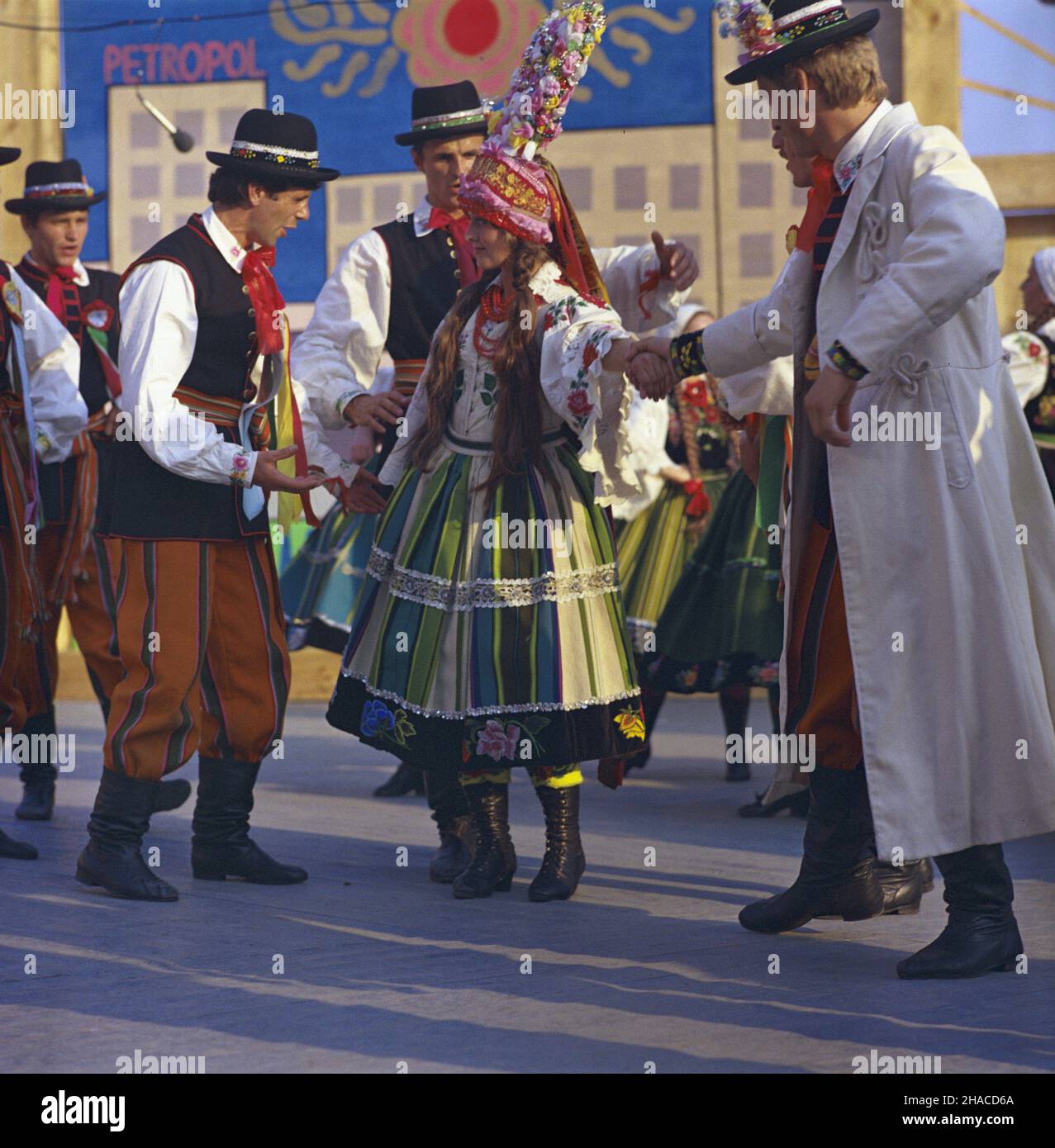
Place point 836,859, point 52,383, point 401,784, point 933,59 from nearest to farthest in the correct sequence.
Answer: point 836,859, point 52,383, point 401,784, point 933,59

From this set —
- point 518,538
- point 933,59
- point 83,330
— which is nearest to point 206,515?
point 518,538

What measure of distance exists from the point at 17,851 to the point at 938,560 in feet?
9.18

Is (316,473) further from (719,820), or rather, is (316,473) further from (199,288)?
(719,820)

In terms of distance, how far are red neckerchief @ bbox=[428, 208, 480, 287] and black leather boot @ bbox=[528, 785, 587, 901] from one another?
1463mm

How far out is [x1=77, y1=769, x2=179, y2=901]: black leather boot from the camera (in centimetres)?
439

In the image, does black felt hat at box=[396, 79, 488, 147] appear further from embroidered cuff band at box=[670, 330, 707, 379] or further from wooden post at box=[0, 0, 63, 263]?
wooden post at box=[0, 0, 63, 263]

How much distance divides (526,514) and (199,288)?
956 millimetres

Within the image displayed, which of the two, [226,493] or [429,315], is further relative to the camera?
[429,315]

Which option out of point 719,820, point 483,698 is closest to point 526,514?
point 483,698

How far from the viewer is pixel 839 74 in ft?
11.9

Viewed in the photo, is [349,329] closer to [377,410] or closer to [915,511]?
[377,410]

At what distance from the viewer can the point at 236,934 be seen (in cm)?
391

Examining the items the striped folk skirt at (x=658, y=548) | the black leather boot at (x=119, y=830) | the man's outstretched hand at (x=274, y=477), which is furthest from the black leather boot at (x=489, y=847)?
the striped folk skirt at (x=658, y=548)

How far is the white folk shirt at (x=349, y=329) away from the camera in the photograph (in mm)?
4871
